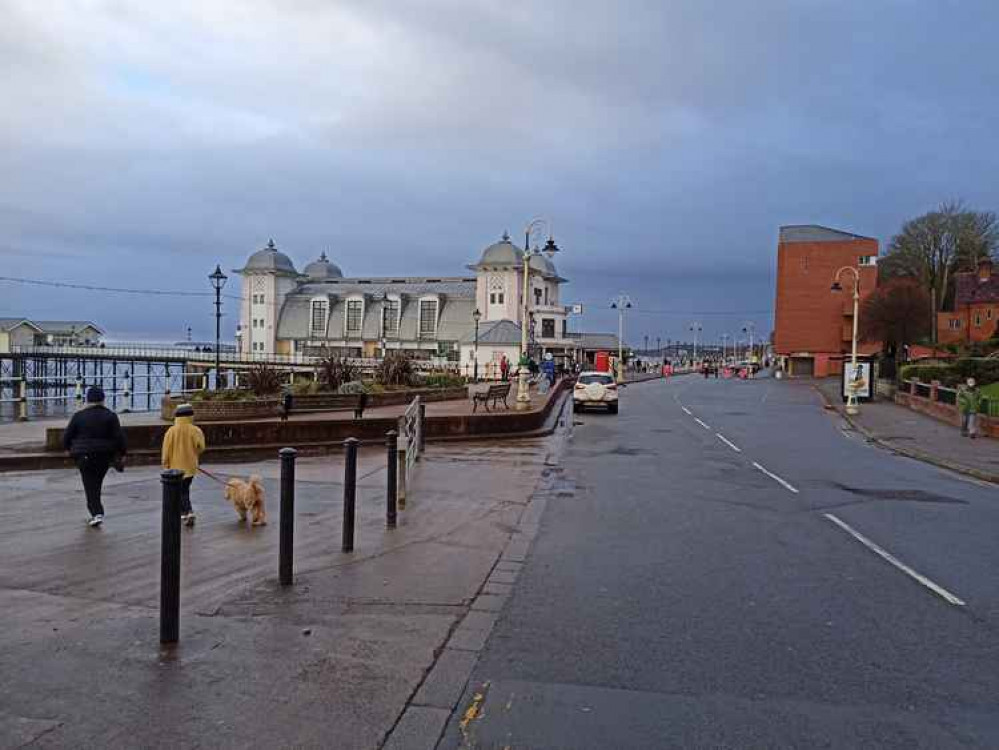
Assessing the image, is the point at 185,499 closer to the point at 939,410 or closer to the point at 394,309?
the point at 939,410

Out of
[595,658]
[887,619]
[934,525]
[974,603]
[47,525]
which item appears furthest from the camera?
[934,525]

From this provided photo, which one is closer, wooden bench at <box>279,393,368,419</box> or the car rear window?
wooden bench at <box>279,393,368,419</box>

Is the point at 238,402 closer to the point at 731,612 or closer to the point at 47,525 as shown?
the point at 47,525

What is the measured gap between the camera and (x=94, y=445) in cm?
901

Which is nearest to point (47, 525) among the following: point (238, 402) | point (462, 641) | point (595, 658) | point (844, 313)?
point (462, 641)

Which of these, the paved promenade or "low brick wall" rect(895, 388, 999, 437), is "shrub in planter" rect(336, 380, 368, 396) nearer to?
the paved promenade

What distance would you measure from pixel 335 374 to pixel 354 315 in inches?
2737

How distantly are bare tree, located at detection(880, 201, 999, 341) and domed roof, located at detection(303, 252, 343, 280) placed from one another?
66.7 meters

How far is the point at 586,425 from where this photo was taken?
25.6 m

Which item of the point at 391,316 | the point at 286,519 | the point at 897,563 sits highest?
the point at 391,316

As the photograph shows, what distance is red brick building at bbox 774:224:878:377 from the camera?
86.8m

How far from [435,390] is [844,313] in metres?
65.4

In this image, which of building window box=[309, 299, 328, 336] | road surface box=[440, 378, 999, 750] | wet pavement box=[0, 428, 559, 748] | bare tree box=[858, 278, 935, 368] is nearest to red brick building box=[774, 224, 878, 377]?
bare tree box=[858, 278, 935, 368]

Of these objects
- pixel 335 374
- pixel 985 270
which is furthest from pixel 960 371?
pixel 985 270
